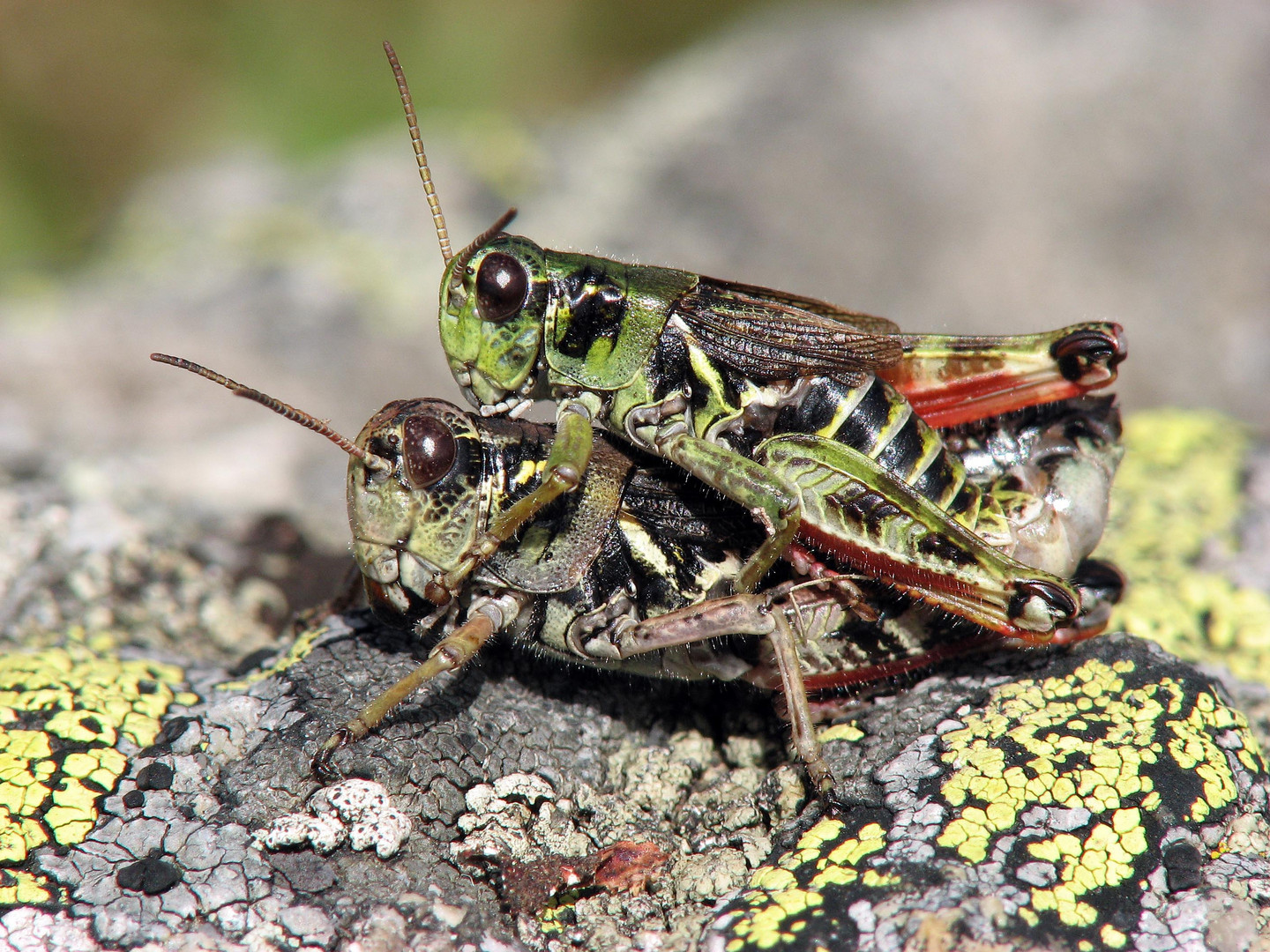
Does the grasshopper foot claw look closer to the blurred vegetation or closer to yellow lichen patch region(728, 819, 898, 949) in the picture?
yellow lichen patch region(728, 819, 898, 949)

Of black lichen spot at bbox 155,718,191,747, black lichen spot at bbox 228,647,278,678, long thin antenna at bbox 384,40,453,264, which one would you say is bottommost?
black lichen spot at bbox 155,718,191,747

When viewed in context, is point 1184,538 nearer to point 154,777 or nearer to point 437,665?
point 437,665

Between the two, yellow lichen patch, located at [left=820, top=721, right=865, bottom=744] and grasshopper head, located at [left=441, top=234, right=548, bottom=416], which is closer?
yellow lichen patch, located at [left=820, top=721, right=865, bottom=744]

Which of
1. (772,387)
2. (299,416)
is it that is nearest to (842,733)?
(772,387)

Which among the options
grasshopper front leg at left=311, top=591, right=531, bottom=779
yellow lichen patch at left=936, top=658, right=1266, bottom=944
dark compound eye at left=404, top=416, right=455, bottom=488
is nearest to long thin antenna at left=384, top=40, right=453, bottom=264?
dark compound eye at left=404, top=416, right=455, bottom=488

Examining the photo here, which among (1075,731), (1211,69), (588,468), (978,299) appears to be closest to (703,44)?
(978,299)

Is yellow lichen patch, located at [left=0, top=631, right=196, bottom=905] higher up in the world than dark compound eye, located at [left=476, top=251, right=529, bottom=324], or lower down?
lower down

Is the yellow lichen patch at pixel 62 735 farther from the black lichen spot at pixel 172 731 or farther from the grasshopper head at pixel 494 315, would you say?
the grasshopper head at pixel 494 315
